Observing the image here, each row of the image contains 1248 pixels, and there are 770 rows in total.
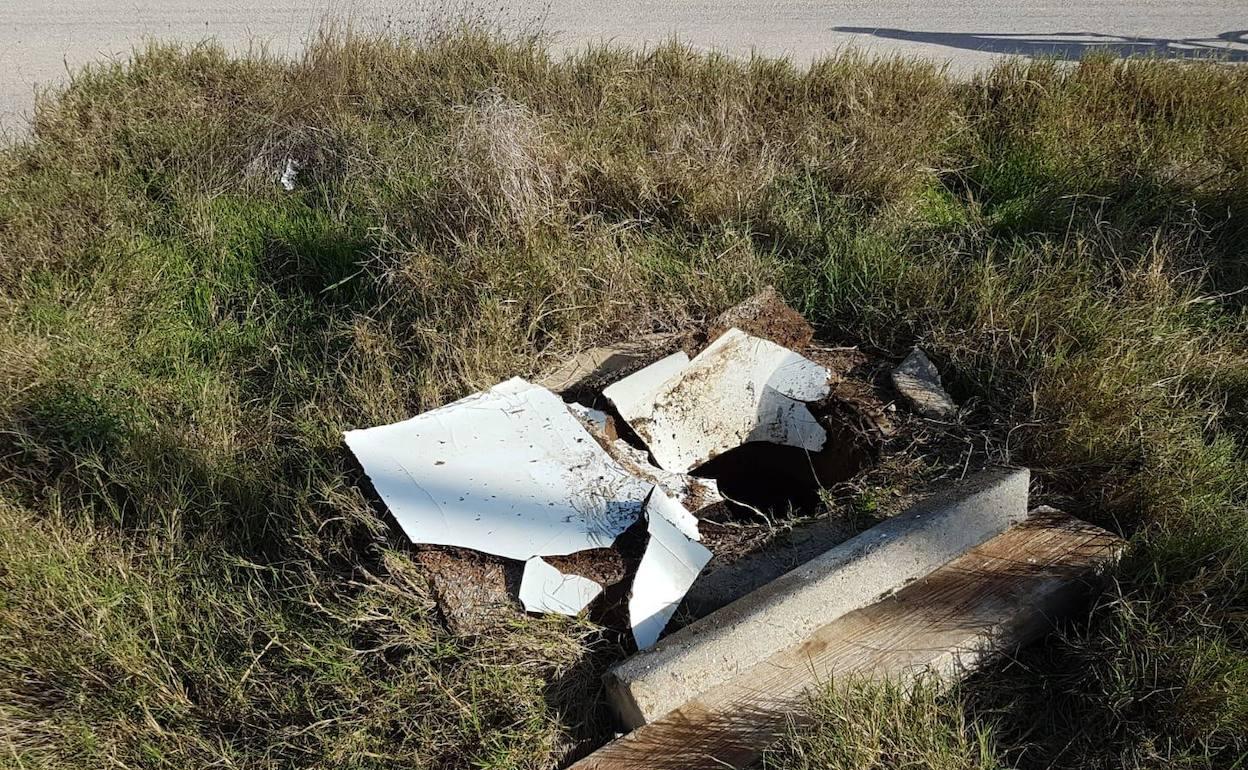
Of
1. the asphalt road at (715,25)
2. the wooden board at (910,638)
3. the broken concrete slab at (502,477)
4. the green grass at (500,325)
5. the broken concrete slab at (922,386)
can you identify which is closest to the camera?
the wooden board at (910,638)

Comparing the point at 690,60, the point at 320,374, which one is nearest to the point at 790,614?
the point at 320,374

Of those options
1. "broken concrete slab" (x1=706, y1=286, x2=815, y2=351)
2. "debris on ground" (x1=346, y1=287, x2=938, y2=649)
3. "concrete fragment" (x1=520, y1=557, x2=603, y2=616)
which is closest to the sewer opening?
"debris on ground" (x1=346, y1=287, x2=938, y2=649)

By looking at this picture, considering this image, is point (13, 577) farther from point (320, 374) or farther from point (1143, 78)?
point (1143, 78)

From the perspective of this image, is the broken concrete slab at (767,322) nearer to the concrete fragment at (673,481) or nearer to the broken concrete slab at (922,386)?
the broken concrete slab at (922,386)

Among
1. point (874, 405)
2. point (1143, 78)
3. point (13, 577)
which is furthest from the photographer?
point (1143, 78)

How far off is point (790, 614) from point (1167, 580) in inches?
39.5

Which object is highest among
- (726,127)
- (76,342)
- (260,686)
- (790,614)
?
(726,127)

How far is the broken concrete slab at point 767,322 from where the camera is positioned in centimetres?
333

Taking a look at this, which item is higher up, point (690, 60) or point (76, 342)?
point (690, 60)

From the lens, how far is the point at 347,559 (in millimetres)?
2572

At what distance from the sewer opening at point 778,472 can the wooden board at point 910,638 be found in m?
0.68

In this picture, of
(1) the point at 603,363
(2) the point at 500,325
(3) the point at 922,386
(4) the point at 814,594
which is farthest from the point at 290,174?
(4) the point at 814,594

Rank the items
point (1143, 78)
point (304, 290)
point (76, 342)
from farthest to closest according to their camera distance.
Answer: point (1143, 78), point (304, 290), point (76, 342)

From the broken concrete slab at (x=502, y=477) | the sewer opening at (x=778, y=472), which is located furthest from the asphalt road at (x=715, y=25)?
the broken concrete slab at (x=502, y=477)
